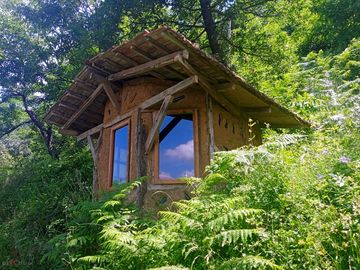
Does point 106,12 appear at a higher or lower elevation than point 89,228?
higher

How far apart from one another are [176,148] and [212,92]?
1291 mm

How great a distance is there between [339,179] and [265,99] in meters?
4.40

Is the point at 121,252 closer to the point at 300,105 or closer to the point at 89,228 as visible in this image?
the point at 89,228

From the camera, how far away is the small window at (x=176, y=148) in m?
7.11

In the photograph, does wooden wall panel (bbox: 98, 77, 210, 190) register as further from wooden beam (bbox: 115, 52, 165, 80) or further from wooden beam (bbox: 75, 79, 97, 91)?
wooden beam (bbox: 75, 79, 97, 91)

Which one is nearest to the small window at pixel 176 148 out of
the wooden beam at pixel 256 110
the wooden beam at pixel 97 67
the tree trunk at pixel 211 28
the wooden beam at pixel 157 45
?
the wooden beam at pixel 157 45

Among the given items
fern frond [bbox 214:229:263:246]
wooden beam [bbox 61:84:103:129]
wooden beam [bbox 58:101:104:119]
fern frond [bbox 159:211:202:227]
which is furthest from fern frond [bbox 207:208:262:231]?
wooden beam [bbox 58:101:104:119]

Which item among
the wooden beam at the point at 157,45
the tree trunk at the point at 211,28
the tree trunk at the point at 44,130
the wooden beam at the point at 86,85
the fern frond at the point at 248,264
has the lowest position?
the fern frond at the point at 248,264

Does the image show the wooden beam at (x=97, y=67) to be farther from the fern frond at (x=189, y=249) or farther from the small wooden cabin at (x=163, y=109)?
the fern frond at (x=189, y=249)

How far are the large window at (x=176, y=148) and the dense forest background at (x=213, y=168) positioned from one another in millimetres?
1143

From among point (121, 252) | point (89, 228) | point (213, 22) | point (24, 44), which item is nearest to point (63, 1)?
point (24, 44)

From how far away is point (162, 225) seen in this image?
4.14m

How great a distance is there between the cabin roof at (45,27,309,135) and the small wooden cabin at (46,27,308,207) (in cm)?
2

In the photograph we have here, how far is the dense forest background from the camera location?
326 centimetres
